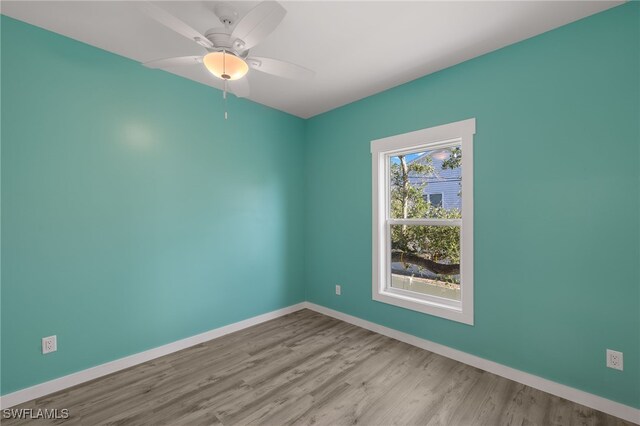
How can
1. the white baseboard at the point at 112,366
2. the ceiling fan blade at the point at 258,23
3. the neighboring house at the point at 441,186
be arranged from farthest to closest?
the neighboring house at the point at 441,186, the white baseboard at the point at 112,366, the ceiling fan blade at the point at 258,23

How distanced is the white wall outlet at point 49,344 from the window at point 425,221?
2844mm

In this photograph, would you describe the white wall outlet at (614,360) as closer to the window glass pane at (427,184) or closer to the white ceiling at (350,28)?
the window glass pane at (427,184)

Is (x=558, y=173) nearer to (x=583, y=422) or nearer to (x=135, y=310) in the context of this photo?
(x=583, y=422)

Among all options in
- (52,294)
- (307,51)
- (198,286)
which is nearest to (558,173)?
(307,51)

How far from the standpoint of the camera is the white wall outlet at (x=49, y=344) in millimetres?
2098

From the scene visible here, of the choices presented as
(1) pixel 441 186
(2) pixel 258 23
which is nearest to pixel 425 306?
(1) pixel 441 186

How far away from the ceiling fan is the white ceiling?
345 mm

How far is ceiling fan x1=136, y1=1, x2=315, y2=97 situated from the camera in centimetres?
139

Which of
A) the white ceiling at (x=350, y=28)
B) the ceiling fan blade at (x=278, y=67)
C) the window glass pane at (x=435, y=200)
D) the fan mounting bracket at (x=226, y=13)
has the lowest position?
the window glass pane at (x=435, y=200)

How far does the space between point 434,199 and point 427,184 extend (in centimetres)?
18

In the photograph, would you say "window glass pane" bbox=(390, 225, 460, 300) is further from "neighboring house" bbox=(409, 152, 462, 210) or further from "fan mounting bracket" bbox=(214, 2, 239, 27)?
"fan mounting bracket" bbox=(214, 2, 239, 27)

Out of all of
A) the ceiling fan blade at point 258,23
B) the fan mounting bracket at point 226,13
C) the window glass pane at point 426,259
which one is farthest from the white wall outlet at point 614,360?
the fan mounting bracket at point 226,13

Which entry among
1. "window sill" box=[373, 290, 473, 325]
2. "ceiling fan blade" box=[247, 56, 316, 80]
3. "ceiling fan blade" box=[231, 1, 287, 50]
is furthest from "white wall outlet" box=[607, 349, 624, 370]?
"ceiling fan blade" box=[231, 1, 287, 50]

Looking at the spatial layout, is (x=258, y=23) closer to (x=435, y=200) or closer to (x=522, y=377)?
(x=435, y=200)
